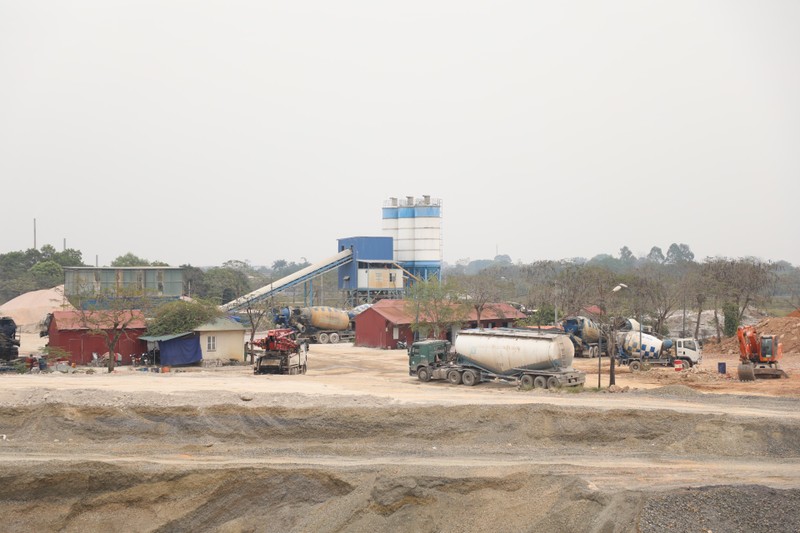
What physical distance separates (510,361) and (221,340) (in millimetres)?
20833

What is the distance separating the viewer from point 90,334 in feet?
156

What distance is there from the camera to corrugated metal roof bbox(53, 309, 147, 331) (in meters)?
45.7

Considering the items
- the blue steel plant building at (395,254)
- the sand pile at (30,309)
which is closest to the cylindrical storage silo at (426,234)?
the blue steel plant building at (395,254)

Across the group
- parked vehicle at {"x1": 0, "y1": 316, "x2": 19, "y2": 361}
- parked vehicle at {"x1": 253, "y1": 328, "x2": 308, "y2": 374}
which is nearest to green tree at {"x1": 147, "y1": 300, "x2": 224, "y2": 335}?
Result: parked vehicle at {"x1": 0, "y1": 316, "x2": 19, "y2": 361}

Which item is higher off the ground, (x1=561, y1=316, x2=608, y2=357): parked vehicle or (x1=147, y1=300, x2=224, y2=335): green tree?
(x1=147, y1=300, x2=224, y2=335): green tree

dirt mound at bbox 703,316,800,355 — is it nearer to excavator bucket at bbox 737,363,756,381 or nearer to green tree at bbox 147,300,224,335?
excavator bucket at bbox 737,363,756,381

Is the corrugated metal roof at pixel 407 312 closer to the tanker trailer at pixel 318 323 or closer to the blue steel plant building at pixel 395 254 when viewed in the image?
the tanker trailer at pixel 318 323

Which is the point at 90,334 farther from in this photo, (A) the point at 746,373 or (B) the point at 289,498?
(A) the point at 746,373

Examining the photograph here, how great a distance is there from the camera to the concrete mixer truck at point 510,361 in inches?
1401

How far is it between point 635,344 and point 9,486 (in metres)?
35.4

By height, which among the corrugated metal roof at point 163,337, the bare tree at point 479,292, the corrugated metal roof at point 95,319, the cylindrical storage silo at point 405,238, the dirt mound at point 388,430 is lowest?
the dirt mound at point 388,430

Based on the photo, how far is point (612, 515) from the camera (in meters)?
19.1

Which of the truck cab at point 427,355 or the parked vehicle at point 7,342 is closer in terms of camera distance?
the truck cab at point 427,355

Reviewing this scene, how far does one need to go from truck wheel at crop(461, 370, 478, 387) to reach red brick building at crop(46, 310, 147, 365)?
2084cm
